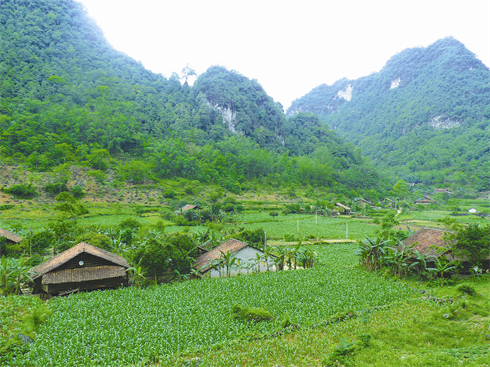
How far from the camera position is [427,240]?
21.4 metres

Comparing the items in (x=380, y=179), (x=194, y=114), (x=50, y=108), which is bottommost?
(x=380, y=179)

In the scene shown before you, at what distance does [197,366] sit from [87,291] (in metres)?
12.1

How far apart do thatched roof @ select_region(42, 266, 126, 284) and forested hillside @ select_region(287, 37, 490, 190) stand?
9791 centimetres

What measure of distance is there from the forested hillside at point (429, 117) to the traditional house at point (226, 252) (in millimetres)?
87423

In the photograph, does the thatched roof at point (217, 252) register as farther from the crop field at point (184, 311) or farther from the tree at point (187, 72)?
the tree at point (187, 72)

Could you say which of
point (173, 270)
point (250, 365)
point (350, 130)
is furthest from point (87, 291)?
point (350, 130)

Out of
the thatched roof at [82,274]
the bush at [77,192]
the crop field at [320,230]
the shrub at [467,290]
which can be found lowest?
the crop field at [320,230]

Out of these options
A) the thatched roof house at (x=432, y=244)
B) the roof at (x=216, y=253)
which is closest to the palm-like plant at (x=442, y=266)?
the thatched roof house at (x=432, y=244)

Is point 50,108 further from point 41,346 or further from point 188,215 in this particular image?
point 41,346

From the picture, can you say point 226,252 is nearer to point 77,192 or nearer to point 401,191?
point 77,192

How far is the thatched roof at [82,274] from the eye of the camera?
17578mm

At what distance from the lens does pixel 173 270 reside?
22.3 metres

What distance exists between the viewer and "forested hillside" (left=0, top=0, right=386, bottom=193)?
70.9 metres

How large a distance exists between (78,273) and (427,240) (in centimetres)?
2497
